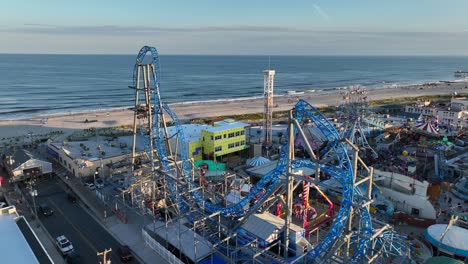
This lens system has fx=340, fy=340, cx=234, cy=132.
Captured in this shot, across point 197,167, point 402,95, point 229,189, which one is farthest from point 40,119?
point 402,95

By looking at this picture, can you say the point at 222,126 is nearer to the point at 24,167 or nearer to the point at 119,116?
the point at 24,167

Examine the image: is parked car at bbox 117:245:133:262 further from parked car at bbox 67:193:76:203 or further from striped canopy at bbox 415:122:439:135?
striped canopy at bbox 415:122:439:135

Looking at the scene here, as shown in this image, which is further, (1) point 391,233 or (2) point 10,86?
(2) point 10,86

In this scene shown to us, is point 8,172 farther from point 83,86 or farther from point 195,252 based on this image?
point 83,86

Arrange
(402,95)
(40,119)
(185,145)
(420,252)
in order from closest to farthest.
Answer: (420,252)
(185,145)
(40,119)
(402,95)

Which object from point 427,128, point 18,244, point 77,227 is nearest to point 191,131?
point 77,227

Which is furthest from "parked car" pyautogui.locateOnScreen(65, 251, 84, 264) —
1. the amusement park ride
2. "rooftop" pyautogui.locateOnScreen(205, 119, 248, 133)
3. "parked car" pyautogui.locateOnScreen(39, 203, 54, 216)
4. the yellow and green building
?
"rooftop" pyautogui.locateOnScreen(205, 119, 248, 133)

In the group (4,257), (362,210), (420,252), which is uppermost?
(362,210)

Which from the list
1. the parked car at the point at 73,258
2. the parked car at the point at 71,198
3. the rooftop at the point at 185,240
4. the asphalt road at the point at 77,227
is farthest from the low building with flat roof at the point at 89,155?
the rooftop at the point at 185,240
